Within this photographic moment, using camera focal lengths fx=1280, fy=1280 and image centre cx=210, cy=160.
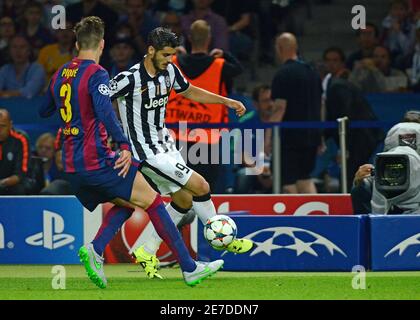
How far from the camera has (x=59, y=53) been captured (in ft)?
52.9

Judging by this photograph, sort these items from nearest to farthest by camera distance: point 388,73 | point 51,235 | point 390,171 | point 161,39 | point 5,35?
point 161,39
point 390,171
point 51,235
point 388,73
point 5,35

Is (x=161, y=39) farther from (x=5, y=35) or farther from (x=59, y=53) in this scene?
(x=5, y=35)

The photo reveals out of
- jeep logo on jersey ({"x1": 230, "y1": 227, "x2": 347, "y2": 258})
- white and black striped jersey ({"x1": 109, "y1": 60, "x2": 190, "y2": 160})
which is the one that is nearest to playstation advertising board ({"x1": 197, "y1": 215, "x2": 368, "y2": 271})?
jeep logo on jersey ({"x1": 230, "y1": 227, "x2": 347, "y2": 258})

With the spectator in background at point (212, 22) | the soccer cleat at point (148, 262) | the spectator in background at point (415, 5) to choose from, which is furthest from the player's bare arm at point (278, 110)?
the soccer cleat at point (148, 262)

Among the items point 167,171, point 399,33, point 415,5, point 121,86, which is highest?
→ point 415,5

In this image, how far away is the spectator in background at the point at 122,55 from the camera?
15.6 metres

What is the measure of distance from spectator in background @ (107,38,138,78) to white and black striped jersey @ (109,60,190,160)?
523 cm

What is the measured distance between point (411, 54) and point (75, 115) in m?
7.36

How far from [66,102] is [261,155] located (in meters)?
5.01

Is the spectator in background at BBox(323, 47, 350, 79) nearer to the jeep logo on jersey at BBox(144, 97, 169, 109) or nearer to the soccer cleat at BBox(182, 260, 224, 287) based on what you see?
the jeep logo on jersey at BBox(144, 97, 169, 109)

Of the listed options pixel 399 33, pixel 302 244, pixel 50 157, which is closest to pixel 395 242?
pixel 302 244

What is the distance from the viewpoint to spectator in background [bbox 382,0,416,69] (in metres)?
15.8

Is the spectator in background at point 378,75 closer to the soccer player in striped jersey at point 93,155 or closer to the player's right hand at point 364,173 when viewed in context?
the player's right hand at point 364,173

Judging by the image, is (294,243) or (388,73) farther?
(388,73)
